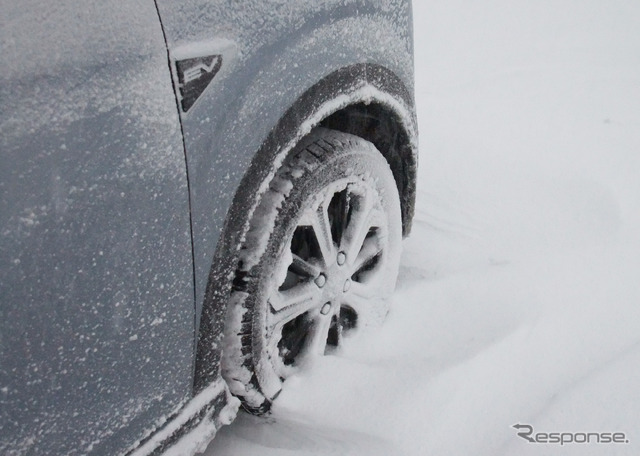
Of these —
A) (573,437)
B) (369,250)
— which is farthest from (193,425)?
(573,437)

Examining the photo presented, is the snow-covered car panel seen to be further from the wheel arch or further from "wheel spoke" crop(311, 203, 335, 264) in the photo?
"wheel spoke" crop(311, 203, 335, 264)

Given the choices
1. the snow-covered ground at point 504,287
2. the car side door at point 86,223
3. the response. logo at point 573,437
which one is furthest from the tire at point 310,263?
the response. logo at point 573,437

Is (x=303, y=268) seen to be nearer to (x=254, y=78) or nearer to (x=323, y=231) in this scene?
(x=323, y=231)

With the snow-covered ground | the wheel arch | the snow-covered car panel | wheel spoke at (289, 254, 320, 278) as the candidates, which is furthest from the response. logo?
the snow-covered car panel

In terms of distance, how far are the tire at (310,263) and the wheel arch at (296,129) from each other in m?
0.09

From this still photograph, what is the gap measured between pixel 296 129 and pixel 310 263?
439 mm

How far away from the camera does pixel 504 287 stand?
7.05 ft

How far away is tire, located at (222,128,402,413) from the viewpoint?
135 centimetres

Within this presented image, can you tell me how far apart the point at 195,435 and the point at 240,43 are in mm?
843

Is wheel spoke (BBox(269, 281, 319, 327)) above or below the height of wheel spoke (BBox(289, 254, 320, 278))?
below

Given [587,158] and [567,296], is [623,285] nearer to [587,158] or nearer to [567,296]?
[567,296]

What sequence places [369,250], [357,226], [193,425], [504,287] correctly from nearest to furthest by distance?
[193,425] → [357,226] → [369,250] → [504,287]

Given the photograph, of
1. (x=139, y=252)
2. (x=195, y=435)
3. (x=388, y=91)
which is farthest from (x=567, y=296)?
(x=139, y=252)

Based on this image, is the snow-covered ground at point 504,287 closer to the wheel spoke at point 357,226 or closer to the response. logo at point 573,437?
the response. logo at point 573,437
